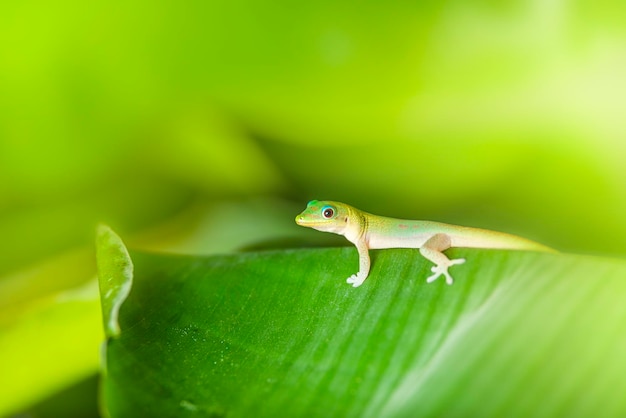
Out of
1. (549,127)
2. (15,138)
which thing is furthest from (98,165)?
(549,127)

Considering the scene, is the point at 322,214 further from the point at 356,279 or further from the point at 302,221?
the point at 356,279

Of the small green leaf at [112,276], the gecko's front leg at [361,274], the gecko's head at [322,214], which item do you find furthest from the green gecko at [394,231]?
the small green leaf at [112,276]

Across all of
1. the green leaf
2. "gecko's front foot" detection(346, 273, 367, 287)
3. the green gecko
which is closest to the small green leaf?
the green leaf

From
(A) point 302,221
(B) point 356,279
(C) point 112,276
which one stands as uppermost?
(A) point 302,221

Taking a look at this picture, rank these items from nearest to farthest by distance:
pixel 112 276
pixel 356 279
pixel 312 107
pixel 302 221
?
pixel 112 276, pixel 356 279, pixel 312 107, pixel 302 221

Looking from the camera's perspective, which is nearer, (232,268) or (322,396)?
(322,396)

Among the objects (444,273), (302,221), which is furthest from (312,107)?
(444,273)

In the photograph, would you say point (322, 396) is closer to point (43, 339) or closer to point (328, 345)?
point (328, 345)
